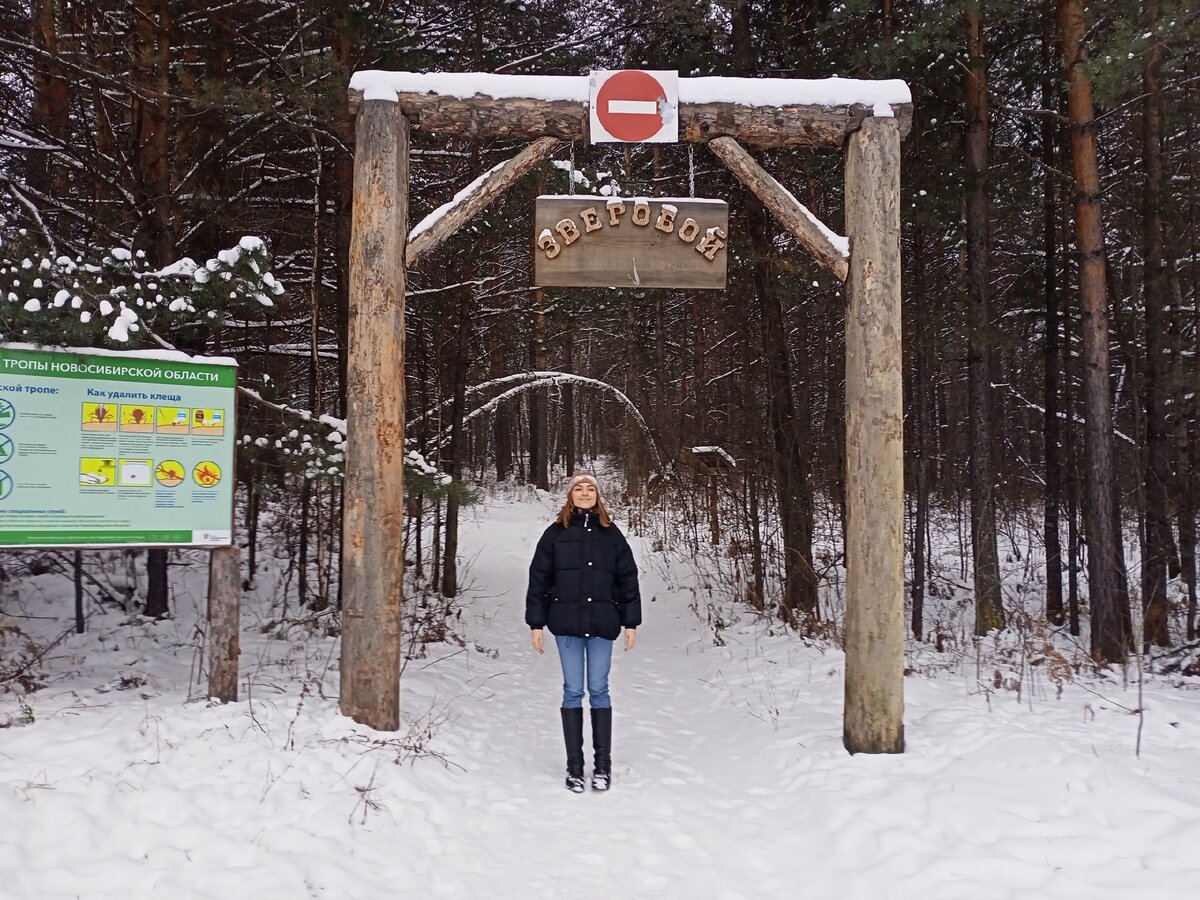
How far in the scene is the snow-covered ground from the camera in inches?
139

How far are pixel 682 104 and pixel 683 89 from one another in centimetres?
10

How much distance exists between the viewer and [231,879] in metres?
3.40

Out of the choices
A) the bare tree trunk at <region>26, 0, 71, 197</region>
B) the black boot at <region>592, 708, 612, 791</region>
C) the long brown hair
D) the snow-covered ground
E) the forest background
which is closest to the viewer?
the snow-covered ground

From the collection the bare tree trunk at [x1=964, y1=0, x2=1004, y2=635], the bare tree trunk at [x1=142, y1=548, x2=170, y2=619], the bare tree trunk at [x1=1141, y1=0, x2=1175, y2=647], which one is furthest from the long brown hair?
the bare tree trunk at [x1=1141, y1=0, x2=1175, y2=647]

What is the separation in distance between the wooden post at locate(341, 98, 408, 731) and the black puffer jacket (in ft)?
3.18

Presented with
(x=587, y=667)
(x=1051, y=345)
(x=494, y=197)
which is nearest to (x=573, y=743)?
(x=587, y=667)

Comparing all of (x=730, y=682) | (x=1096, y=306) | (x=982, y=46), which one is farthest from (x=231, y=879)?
(x=982, y=46)

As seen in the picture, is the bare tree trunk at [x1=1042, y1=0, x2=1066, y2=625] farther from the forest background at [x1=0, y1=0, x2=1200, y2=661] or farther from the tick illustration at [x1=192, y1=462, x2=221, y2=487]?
the tick illustration at [x1=192, y1=462, x2=221, y2=487]

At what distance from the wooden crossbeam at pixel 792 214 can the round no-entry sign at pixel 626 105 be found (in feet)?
1.49

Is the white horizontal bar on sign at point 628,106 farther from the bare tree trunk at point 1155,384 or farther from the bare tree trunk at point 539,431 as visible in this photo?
the bare tree trunk at point 539,431

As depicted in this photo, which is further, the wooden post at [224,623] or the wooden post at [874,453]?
the wooden post at [224,623]

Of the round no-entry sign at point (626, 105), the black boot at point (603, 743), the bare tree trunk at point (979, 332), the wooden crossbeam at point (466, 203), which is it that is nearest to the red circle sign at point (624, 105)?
the round no-entry sign at point (626, 105)

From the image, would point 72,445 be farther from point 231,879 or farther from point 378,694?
point 231,879

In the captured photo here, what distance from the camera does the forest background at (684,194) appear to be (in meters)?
7.45
